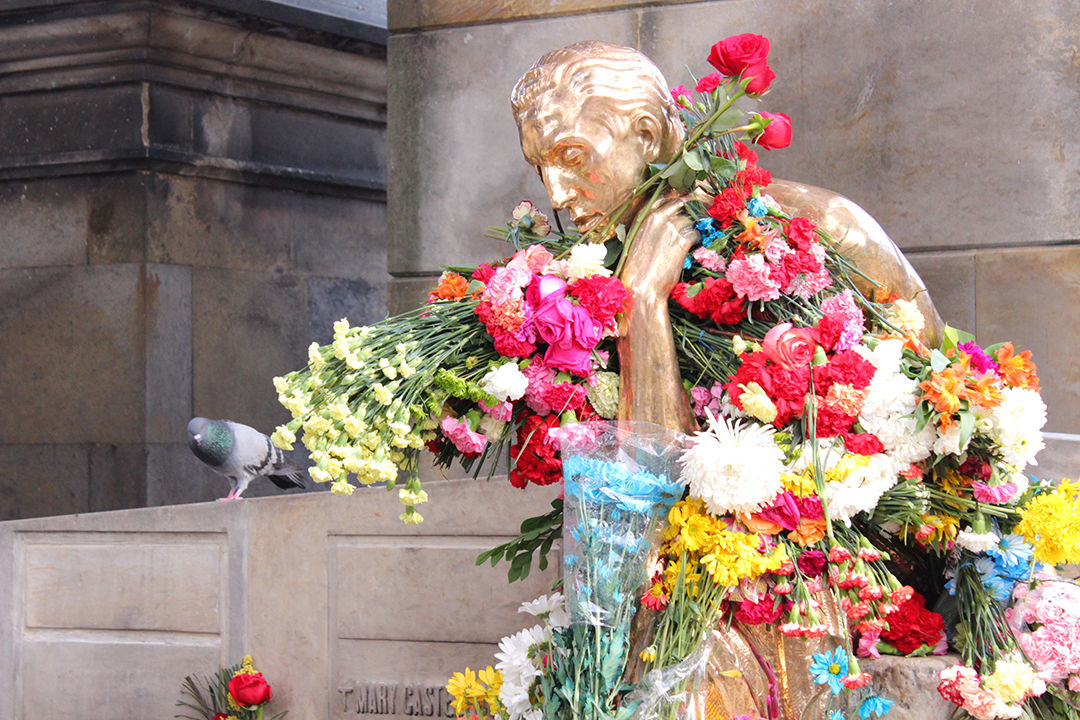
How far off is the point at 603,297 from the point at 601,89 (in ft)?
1.66

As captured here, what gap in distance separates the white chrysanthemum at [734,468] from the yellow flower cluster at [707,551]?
47 millimetres

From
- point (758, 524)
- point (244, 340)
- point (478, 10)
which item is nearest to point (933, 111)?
point (478, 10)

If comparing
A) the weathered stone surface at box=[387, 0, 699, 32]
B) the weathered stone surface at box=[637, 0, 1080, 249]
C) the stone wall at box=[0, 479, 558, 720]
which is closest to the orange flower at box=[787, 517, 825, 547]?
the stone wall at box=[0, 479, 558, 720]

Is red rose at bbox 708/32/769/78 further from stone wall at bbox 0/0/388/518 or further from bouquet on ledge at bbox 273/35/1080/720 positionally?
stone wall at bbox 0/0/388/518

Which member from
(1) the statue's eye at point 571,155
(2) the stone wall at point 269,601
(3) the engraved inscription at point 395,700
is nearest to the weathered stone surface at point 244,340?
(2) the stone wall at point 269,601

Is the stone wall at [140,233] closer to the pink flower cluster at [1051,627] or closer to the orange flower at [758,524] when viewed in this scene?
the orange flower at [758,524]

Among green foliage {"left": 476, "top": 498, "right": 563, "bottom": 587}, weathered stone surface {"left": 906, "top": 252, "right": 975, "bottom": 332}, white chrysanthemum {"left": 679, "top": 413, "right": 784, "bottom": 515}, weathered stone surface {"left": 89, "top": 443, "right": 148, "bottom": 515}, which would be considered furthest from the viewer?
weathered stone surface {"left": 89, "top": 443, "right": 148, "bottom": 515}

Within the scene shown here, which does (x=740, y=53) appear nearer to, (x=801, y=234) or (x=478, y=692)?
(x=801, y=234)

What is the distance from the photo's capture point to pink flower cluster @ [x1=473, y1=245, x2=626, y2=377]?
297cm

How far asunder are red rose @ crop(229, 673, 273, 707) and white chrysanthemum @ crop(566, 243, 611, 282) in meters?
2.55

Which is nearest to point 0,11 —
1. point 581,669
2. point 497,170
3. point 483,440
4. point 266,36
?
point 266,36

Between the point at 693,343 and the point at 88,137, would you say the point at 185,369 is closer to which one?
the point at 88,137

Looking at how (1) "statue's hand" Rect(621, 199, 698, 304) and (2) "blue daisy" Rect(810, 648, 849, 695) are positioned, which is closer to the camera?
(2) "blue daisy" Rect(810, 648, 849, 695)

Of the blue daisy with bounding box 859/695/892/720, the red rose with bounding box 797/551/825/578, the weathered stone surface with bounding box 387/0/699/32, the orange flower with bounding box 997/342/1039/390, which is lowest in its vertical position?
the blue daisy with bounding box 859/695/892/720
